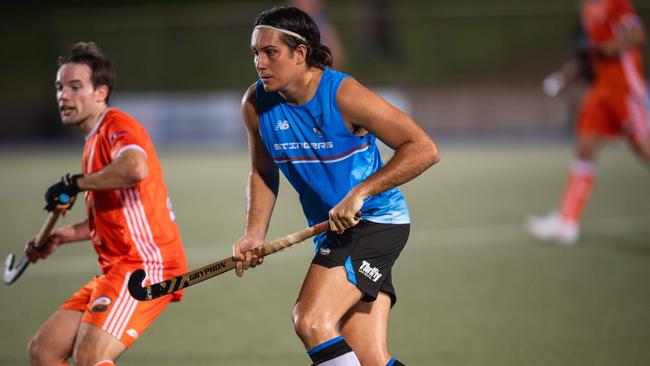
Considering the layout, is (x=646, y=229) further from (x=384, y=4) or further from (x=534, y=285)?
(x=384, y=4)

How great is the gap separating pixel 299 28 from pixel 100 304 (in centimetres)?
150

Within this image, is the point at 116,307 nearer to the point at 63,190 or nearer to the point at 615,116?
the point at 63,190

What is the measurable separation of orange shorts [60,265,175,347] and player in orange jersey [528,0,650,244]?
5.43m

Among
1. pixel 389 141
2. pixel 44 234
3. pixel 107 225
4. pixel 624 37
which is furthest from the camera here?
pixel 624 37

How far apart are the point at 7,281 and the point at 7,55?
26.0m

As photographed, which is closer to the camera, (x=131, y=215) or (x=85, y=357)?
(x=85, y=357)

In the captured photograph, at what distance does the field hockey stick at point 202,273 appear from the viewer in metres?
3.67

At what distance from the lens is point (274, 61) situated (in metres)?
3.62

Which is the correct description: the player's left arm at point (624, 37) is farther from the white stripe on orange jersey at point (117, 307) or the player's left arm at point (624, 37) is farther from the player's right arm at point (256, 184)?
the white stripe on orange jersey at point (117, 307)

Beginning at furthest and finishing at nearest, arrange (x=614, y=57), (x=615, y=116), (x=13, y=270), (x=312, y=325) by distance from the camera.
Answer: (x=614, y=57)
(x=615, y=116)
(x=13, y=270)
(x=312, y=325)

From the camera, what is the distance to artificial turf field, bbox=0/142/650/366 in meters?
5.25

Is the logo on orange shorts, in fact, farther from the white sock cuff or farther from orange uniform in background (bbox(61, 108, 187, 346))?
the white sock cuff

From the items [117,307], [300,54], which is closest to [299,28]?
[300,54]

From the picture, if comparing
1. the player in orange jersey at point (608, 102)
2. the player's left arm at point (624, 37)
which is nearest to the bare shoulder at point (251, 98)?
the player in orange jersey at point (608, 102)
